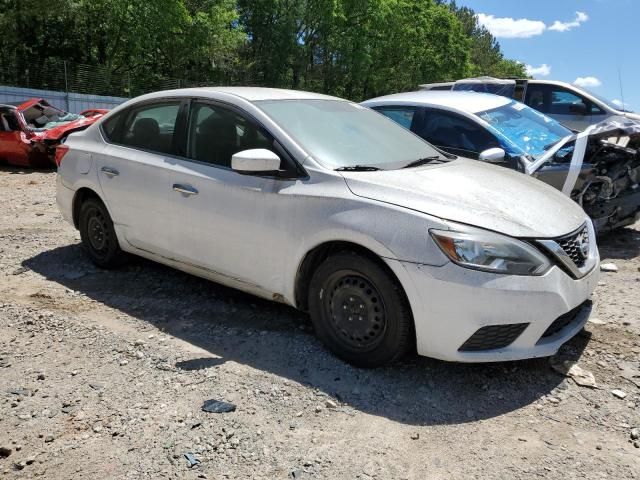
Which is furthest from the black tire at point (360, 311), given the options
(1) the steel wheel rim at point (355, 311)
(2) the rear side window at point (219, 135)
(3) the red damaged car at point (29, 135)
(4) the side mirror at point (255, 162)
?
(3) the red damaged car at point (29, 135)

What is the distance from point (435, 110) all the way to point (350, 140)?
8.14 ft

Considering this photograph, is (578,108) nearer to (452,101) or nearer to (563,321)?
(452,101)

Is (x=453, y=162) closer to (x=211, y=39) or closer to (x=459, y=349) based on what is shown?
(x=459, y=349)

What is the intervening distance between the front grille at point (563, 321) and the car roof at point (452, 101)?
309cm

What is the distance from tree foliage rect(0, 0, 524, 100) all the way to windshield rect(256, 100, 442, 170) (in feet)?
69.9

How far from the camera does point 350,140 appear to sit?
13.4 feet

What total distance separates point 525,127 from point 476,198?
321 cm

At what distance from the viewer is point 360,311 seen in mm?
3449

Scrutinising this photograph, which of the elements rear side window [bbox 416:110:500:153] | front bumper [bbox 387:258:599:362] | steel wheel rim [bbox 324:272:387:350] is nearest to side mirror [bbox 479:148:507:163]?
rear side window [bbox 416:110:500:153]

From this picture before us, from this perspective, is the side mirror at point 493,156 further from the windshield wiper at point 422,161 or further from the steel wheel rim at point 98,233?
the steel wheel rim at point 98,233

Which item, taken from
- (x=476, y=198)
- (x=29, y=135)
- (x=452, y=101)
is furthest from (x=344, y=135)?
(x=29, y=135)

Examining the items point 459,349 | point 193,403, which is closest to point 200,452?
point 193,403

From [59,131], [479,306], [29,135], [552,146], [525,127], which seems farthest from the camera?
[59,131]

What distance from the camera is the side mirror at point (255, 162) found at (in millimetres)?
3611
